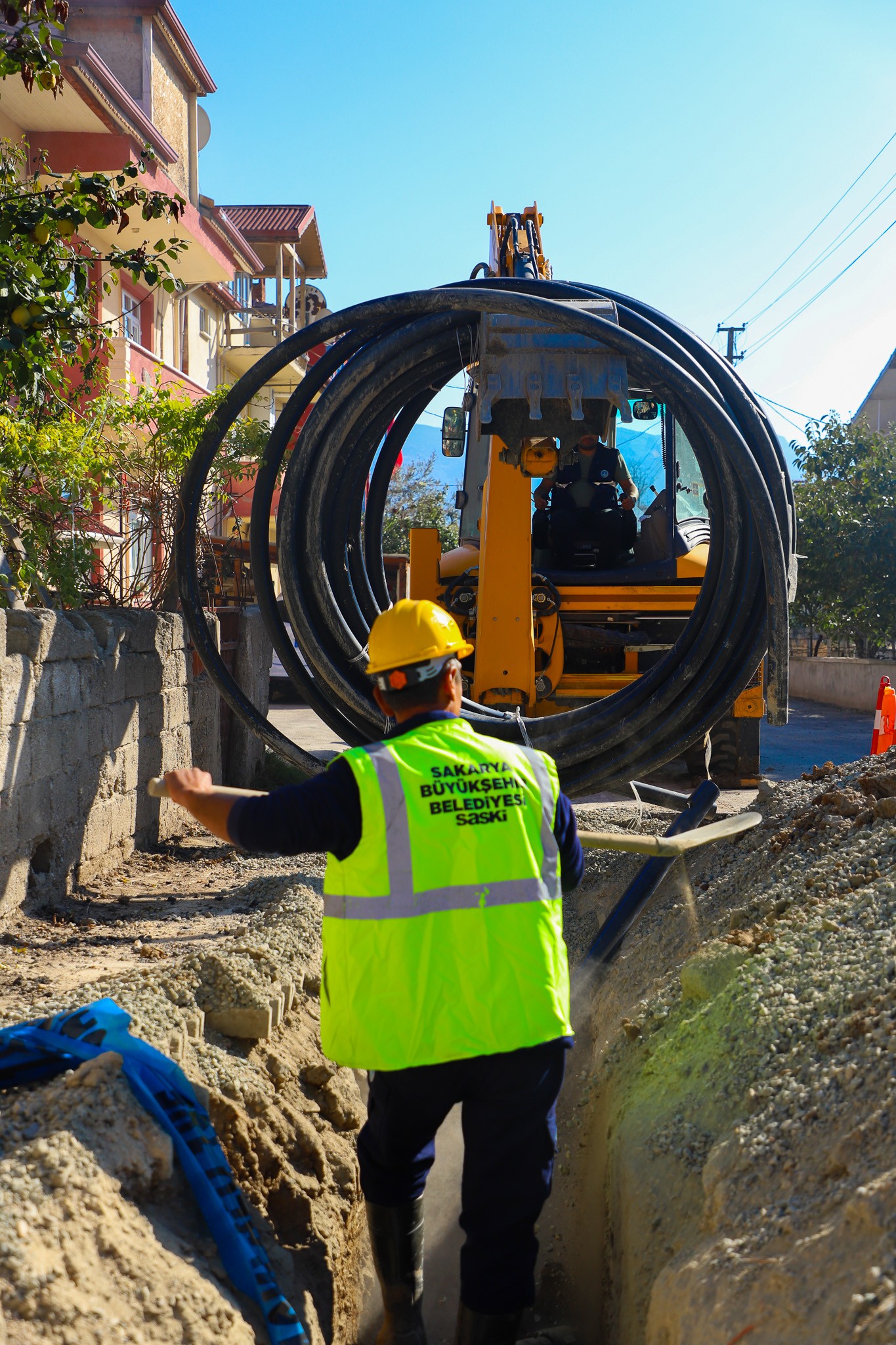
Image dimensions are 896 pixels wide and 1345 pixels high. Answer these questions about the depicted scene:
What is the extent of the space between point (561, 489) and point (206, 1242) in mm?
6001

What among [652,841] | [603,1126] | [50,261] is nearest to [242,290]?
[50,261]

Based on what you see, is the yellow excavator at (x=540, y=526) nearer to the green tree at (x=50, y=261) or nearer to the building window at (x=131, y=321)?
the green tree at (x=50, y=261)

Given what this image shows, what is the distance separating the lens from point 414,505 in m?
30.0

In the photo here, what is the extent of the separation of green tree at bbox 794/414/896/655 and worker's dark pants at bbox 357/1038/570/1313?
53.2ft

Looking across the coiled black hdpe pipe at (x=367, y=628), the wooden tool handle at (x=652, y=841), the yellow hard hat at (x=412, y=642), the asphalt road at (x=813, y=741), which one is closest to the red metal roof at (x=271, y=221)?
the asphalt road at (x=813, y=741)

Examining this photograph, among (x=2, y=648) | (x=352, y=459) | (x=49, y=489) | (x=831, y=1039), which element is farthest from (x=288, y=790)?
(x=352, y=459)

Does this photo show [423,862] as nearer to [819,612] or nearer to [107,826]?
[107,826]

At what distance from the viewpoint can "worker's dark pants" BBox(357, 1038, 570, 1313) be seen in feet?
8.41

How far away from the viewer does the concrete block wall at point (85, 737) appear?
4.82 meters

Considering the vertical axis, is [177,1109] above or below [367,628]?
below

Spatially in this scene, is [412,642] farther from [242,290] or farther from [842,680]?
[242,290]

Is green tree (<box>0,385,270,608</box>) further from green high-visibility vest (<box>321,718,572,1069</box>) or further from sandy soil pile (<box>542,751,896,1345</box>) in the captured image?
sandy soil pile (<box>542,751,896,1345</box>)

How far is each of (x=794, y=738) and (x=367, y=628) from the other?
876 centimetres

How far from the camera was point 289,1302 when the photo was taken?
9.30 feet
